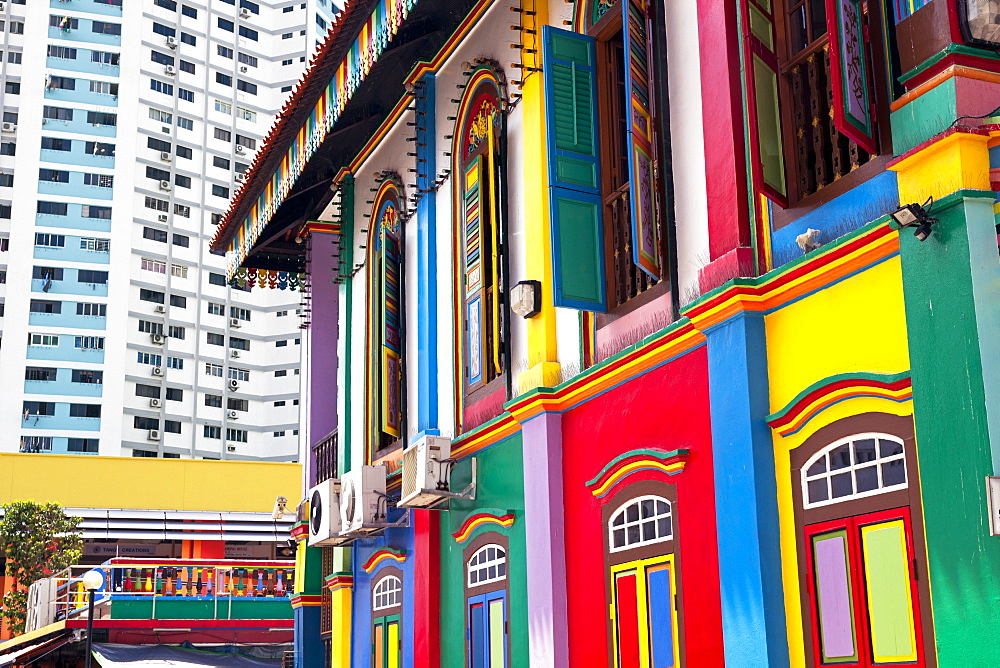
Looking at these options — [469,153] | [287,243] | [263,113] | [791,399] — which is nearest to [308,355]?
[287,243]

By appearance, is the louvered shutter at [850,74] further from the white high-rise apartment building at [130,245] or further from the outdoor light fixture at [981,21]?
the white high-rise apartment building at [130,245]

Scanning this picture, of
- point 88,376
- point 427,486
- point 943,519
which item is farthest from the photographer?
point 88,376

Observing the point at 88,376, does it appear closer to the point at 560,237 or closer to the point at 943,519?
the point at 560,237

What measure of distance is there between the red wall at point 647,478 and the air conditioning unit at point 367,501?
13.3 feet

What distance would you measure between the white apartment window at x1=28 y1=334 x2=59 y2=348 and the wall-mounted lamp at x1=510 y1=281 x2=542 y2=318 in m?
56.4

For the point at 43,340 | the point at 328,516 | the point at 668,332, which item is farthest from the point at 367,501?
the point at 43,340

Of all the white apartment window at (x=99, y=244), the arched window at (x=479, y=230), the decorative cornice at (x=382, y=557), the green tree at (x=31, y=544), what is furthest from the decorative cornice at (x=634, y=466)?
the white apartment window at (x=99, y=244)

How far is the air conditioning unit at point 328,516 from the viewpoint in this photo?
1429cm

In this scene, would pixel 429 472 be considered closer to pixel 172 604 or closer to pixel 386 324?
pixel 386 324

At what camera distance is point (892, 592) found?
624 centimetres

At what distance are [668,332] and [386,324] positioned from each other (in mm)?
6363

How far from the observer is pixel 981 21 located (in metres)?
6.00

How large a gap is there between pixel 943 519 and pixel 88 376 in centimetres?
6109

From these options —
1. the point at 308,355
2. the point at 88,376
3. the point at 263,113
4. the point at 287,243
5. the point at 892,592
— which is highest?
the point at 263,113
